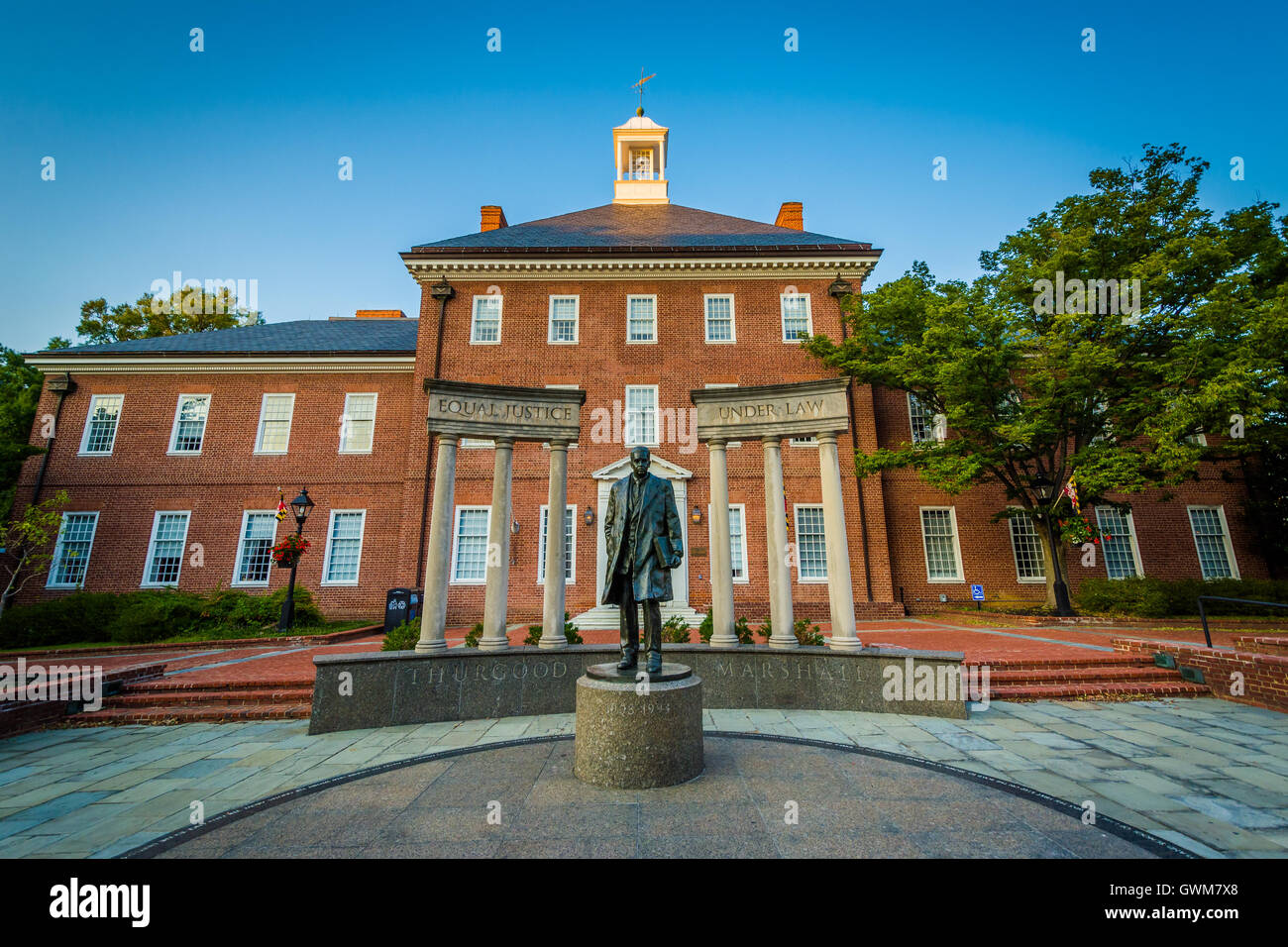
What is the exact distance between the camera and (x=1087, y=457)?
15.0 meters

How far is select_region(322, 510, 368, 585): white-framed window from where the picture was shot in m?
17.6

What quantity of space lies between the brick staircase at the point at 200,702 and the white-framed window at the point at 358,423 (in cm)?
1139

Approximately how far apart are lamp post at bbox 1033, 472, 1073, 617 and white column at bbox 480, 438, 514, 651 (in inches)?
658

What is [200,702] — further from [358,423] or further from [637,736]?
A: [358,423]

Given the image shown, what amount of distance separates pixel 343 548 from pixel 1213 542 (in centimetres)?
3216

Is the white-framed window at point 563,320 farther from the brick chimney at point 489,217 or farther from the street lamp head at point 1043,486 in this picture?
the street lamp head at point 1043,486

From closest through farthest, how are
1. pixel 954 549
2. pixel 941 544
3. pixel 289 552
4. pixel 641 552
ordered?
pixel 641 552
pixel 289 552
pixel 954 549
pixel 941 544

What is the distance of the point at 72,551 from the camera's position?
1781 centimetres

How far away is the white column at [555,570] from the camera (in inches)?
318

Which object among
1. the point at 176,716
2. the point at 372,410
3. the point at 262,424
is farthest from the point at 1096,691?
the point at 262,424

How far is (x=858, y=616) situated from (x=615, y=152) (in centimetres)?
2564

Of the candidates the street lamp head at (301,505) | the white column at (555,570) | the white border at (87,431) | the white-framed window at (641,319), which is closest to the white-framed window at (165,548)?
the white border at (87,431)
